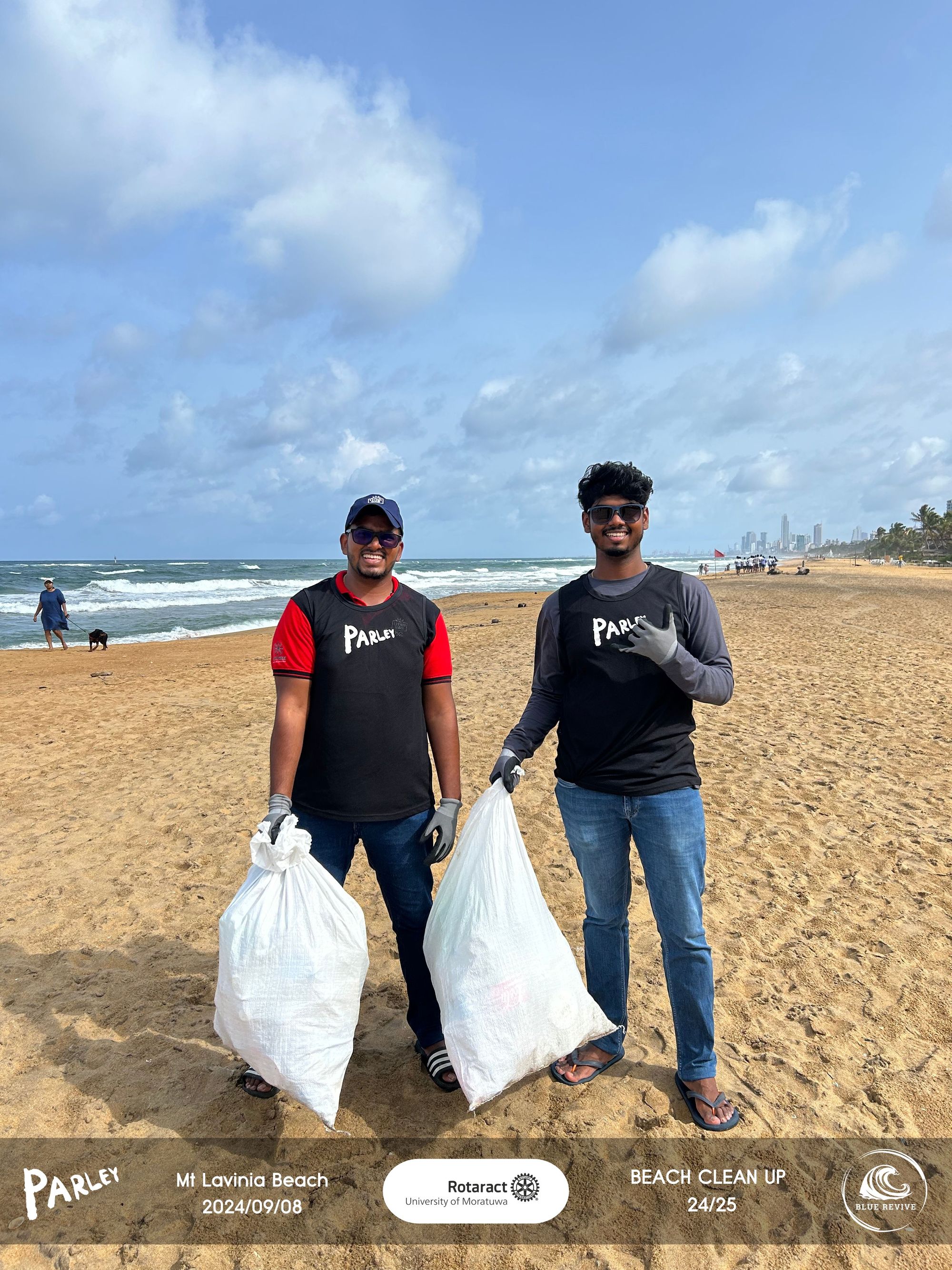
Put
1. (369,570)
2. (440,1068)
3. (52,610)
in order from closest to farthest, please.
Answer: (369,570) < (440,1068) < (52,610)

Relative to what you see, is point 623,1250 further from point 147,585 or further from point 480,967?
point 147,585

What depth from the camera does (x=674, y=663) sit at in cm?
212

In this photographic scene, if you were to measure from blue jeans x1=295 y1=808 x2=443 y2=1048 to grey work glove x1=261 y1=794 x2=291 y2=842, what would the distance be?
0.16 metres

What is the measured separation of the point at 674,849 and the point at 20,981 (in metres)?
3.21

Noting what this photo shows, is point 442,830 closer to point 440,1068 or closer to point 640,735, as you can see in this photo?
point 640,735

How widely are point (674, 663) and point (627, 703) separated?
0.70 feet

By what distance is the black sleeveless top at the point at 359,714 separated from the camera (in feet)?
7.57

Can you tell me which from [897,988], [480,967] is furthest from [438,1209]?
[897,988]

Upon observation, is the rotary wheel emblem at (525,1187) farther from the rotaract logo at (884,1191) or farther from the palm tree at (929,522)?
the palm tree at (929,522)

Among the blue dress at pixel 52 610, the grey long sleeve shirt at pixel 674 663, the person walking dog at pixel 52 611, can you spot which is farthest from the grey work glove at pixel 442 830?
the blue dress at pixel 52 610

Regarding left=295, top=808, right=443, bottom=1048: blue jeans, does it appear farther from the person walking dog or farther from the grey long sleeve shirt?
the person walking dog

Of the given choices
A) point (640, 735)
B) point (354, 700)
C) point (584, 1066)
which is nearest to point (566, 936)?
point (584, 1066)

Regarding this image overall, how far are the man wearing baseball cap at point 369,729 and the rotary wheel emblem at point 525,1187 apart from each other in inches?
17.2

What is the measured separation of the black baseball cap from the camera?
7.75ft
